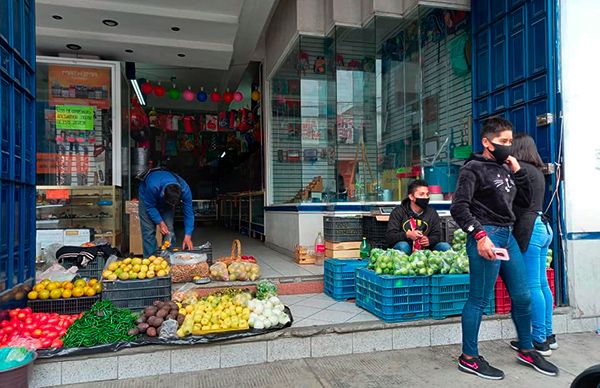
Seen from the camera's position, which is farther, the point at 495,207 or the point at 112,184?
the point at 112,184

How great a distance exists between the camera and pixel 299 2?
6.91m

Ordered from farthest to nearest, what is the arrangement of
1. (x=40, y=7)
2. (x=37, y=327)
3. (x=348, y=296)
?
(x=40, y=7)
(x=348, y=296)
(x=37, y=327)

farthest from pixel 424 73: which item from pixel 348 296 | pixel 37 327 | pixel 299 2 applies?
pixel 37 327

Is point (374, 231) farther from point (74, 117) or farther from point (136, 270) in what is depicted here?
point (74, 117)

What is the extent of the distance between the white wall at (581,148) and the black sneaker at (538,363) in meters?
1.32

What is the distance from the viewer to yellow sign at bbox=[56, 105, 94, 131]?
701 cm

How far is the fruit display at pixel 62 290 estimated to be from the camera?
3686 mm

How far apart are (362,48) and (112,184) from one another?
495 cm

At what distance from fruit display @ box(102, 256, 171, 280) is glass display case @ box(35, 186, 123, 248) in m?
3.29

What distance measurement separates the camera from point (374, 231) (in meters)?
5.38

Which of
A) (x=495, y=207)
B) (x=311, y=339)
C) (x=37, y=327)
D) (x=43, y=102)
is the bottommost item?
(x=311, y=339)

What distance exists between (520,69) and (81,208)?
679 cm

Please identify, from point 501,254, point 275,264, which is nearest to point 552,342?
point 501,254

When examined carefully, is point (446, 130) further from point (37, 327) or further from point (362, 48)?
point (37, 327)
